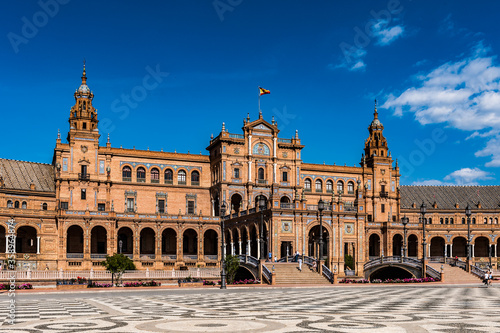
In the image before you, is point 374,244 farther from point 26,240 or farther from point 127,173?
point 26,240

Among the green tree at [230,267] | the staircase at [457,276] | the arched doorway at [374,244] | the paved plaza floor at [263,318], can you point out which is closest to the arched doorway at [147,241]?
the green tree at [230,267]

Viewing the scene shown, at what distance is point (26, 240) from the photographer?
74125 mm

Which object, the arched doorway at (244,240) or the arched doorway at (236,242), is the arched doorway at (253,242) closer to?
the arched doorway at (244,240)

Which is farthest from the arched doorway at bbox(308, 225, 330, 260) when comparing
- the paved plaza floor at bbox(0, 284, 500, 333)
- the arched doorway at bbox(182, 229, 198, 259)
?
the paved plaza floor at bbox(0, 284, 500, 333)

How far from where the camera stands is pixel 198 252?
76875 millimetres

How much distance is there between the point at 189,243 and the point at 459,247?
152 feet

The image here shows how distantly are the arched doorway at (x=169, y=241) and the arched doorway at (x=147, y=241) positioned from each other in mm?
1365

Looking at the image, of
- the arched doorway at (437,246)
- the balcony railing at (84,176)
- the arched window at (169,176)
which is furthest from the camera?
the arched doorway at (437,246)

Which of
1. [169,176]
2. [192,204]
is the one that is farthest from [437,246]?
[169,176]

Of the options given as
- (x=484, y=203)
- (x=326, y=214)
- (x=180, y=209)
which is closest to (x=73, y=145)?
(x=180, y=209)

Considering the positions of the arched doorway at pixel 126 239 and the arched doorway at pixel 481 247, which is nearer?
the arched doorway at pixel 126 239

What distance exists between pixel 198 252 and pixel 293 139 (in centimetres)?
2194

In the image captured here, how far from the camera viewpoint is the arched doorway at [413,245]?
94.7 m

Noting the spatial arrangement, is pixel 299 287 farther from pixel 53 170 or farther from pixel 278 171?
pixel 53 170
